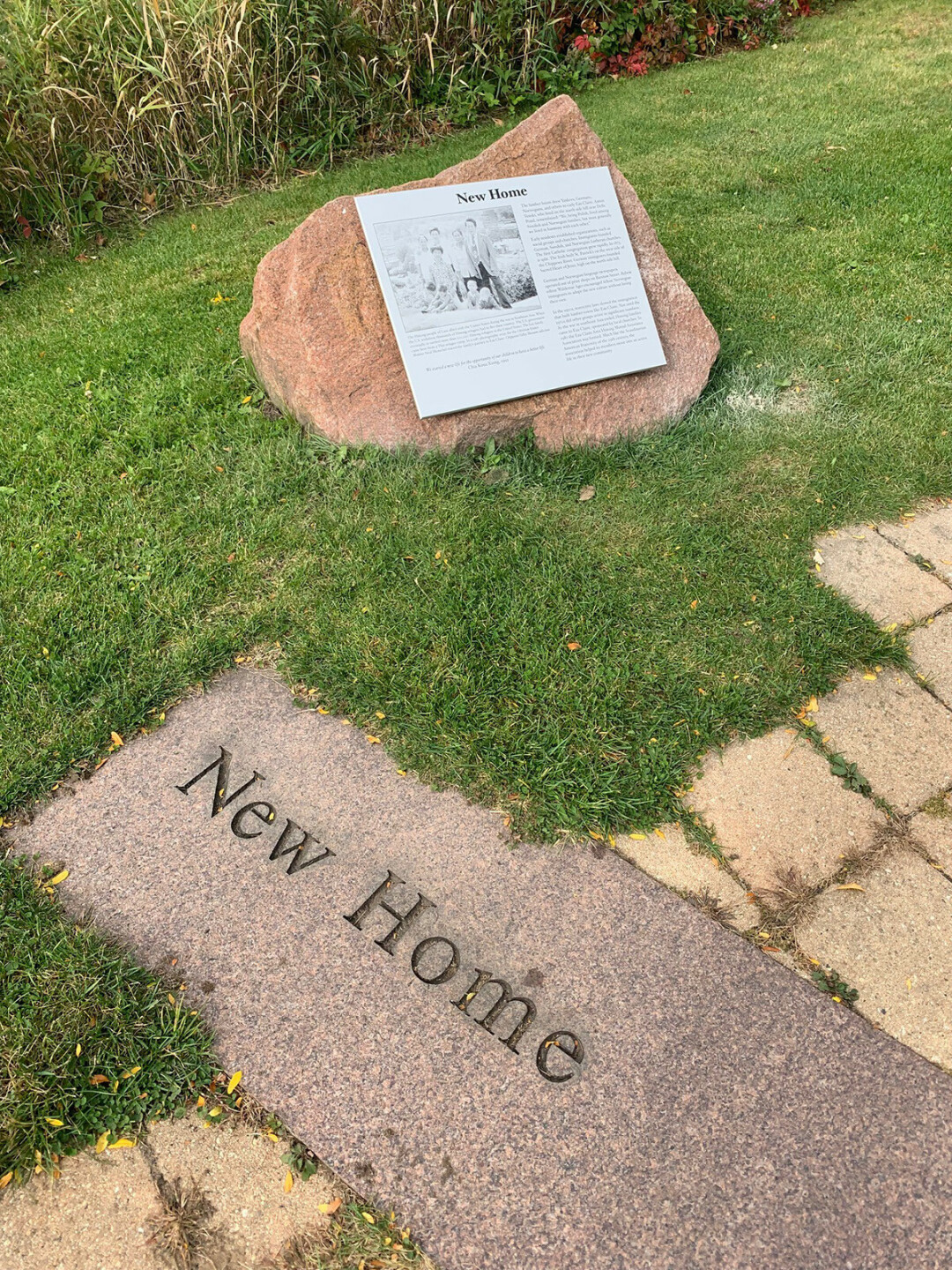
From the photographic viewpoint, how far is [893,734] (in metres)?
3.08

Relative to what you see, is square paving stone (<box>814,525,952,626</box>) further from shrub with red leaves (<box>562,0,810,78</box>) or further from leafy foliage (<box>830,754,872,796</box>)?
shrub with red leaves (<box>562,0,810,78</box>)

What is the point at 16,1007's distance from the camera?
2.37m

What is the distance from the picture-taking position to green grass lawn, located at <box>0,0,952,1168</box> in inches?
122

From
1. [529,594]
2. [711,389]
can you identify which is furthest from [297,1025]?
[711,389]

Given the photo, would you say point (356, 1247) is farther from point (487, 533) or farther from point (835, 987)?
point (487, 533)

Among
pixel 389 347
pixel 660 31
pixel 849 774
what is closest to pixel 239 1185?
pixel 849 774

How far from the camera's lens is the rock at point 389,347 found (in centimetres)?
390

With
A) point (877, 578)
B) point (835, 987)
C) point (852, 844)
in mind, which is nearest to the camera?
point (835, 987)

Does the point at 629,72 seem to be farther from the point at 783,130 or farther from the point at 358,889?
the point at 358,889

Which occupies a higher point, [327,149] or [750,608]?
[327,149]

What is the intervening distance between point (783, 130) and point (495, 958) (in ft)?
22.9

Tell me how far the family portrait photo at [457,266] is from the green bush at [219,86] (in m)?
3.44

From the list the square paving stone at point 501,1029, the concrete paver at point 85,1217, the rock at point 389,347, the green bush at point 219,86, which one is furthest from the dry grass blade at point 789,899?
the green bush at point 219,86

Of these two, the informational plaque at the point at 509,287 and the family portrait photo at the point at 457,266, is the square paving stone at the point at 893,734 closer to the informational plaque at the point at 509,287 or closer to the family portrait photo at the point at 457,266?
the informational plaque at the point at 509,287
